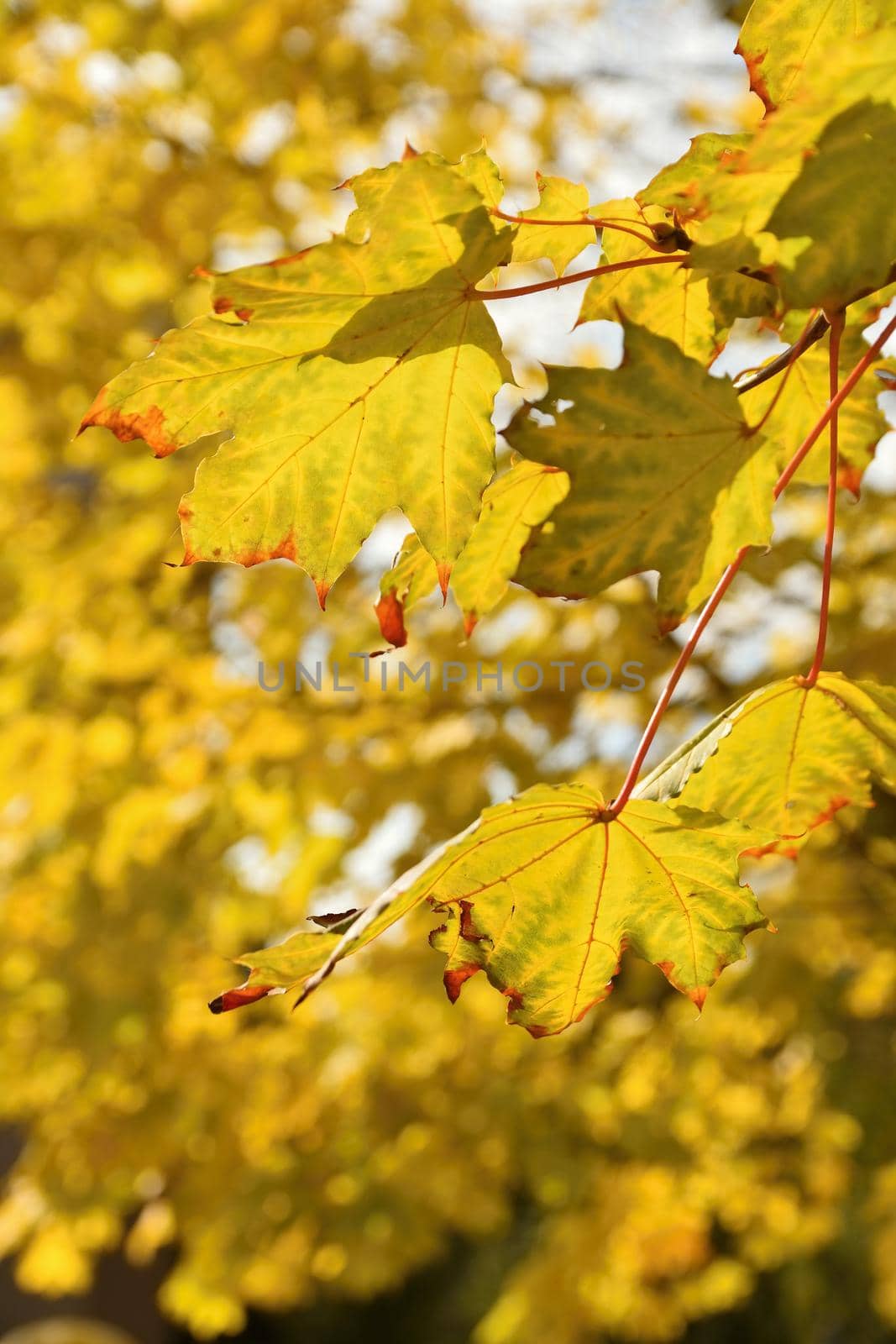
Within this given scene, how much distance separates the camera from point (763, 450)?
64 centimetres

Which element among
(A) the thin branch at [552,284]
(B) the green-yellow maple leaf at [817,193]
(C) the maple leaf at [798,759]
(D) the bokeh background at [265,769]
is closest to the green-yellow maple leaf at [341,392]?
(A) the thin branch at [552,284]

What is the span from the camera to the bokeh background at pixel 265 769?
2469 mm

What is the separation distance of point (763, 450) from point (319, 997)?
3.00m

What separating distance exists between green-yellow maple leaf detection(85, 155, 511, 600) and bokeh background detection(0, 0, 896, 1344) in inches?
58.4

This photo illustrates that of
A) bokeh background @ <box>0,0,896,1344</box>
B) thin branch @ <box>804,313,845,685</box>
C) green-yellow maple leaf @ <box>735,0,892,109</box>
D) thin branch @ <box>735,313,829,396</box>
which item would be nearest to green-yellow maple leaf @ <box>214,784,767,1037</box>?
thin branch @ <box>804,313,845,685</box>

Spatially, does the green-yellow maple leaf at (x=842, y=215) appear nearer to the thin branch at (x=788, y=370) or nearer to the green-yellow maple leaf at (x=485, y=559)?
the thin branch at (x=788, y=370)

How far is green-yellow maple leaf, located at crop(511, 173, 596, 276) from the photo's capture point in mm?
624

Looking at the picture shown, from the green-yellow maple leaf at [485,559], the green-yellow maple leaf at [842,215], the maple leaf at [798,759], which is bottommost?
the maple leaf at [798,759]

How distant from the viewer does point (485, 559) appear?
0.72 m

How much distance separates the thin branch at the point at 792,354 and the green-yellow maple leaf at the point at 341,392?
15 cm

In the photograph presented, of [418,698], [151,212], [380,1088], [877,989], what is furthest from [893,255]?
[877,989]

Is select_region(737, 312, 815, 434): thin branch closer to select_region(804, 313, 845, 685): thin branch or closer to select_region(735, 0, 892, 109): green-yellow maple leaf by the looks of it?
select_region(804, 313, 845, 685): thin branch

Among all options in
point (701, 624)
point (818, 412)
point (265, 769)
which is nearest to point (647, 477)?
point (701, 624)

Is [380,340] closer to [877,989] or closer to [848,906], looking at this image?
[848,906]
